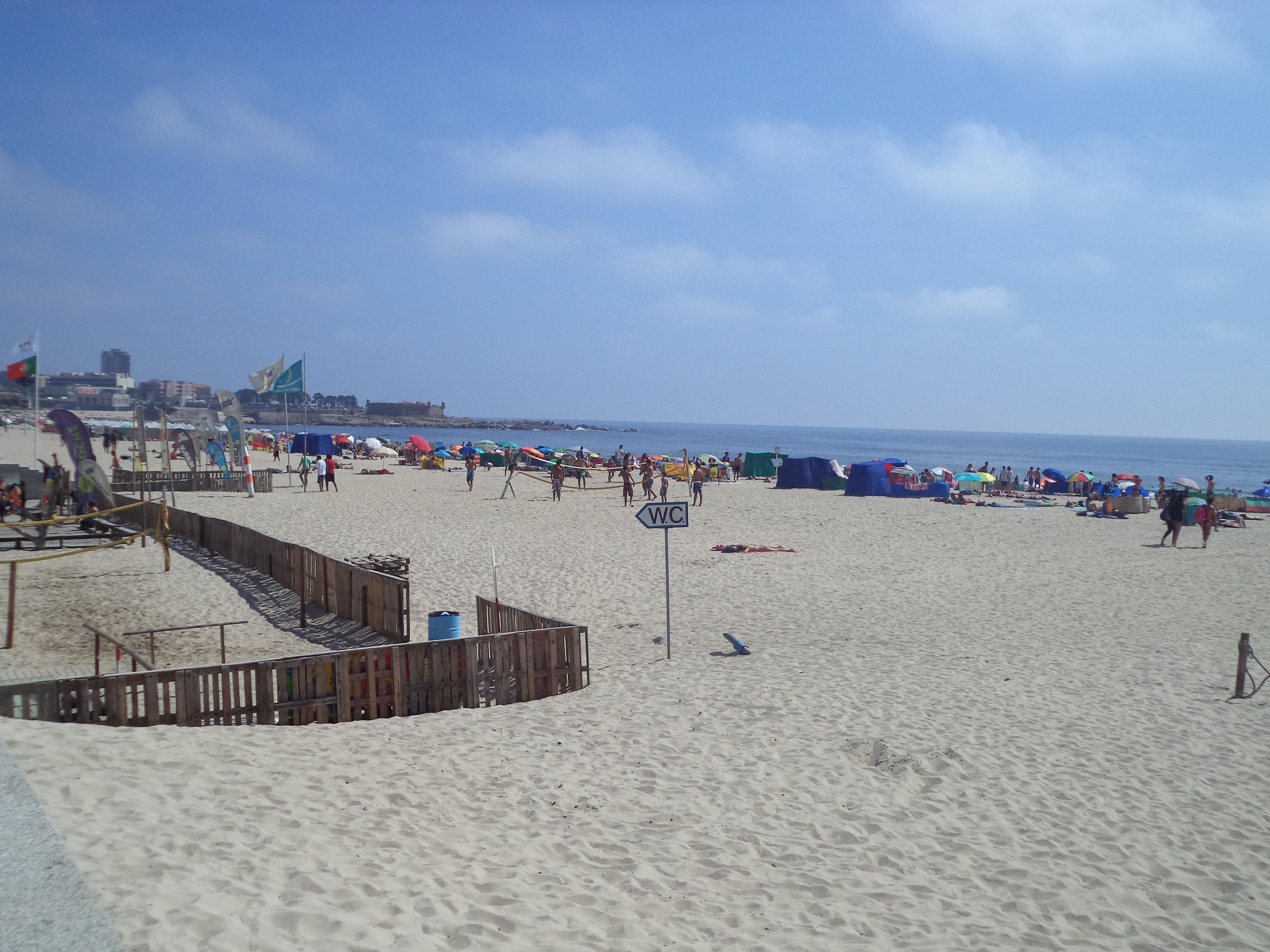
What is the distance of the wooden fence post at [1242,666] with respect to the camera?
27.1 ft

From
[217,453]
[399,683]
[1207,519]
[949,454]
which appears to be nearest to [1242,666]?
[399,683]

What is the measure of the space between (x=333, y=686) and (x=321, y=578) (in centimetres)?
529

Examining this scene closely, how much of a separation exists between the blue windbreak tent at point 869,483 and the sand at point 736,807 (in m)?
23.6

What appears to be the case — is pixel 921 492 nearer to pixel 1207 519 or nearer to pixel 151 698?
pixel 1207 519

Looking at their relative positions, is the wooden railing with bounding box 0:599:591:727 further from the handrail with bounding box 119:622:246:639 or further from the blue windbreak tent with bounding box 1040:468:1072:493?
the blue windbreak tent with bounding box 1040:468:1072:493

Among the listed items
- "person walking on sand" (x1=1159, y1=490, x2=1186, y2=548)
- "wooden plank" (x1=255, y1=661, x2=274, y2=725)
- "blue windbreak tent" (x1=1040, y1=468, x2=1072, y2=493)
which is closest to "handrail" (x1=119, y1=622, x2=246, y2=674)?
"wooden plank" (x1=255, y1=661, x2=274, y2=725)

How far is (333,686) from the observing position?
23.5 ft

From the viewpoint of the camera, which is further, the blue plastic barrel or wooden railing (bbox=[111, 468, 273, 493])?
wooden railing (bbox=[111, 468, 273, 493])

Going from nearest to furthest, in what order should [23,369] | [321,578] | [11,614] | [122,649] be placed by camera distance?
[122,649]
[11,614]
[321,578]
[23,369]

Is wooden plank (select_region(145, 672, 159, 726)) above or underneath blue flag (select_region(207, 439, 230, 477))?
underneath

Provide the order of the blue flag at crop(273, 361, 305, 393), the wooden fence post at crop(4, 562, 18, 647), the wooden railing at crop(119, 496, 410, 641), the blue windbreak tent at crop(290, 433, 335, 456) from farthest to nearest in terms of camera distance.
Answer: the blue windbreak tent at crop(290, 433, 335, 456) → the blue flag at crop(273, 361, 305, 393) → the wooden railing at crop(119, 496, 410, 641) → the wooden fence post at crop(4, 562, 18, 647)

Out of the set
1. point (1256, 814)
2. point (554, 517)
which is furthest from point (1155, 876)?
point (554, 517)

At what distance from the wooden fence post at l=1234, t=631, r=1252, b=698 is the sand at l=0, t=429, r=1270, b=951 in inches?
6.2

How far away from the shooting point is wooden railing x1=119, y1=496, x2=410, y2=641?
10.3 metres
